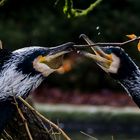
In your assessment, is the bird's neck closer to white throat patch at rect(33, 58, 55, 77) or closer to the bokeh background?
white throat patch at rect(33, 58, 55, 77)

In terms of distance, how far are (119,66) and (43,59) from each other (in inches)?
9.9

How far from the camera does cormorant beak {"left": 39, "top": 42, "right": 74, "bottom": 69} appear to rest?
2.57 meters

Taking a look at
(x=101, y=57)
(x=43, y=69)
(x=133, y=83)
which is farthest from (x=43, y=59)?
(x=133, y=83)

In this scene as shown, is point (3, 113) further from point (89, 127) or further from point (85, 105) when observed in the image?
point (85, 105)

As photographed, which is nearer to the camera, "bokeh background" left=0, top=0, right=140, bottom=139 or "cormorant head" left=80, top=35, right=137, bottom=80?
"cormorant head" left=80, top=35, right=137, bottom=80

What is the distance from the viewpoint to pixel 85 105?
680 inches

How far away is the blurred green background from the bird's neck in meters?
13.7

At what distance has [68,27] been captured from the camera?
17.8m

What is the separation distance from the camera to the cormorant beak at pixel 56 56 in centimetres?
257

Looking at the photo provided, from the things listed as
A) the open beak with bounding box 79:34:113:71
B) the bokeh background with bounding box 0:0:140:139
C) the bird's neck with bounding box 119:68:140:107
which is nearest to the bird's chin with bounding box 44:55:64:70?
the open beak with bounding box 79:34:113:71

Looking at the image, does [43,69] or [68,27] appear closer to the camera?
[43,69]

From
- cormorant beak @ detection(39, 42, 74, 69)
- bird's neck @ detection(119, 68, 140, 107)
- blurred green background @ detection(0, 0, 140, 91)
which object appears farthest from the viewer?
blurred green background @ detection(0, 0, 140, 91)

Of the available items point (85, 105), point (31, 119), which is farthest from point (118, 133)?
point (31, 119)

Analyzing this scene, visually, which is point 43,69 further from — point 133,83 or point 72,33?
point 72,33
